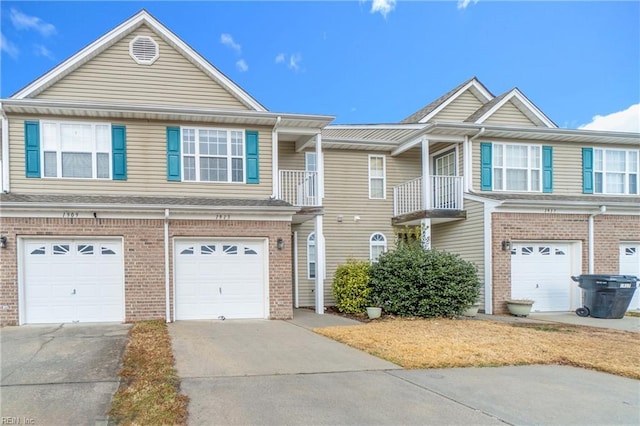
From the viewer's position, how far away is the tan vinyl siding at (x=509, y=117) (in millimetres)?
15930

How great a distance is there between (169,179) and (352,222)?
6.32m

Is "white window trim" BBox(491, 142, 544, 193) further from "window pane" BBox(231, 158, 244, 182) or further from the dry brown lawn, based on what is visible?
"window pane" BBox(231, 158, 244, 182)

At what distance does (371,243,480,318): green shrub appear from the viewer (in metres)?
12.0

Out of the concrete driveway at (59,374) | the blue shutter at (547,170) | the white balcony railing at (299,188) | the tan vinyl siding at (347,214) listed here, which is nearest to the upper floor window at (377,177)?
the tan vinyl siding at (347,214)

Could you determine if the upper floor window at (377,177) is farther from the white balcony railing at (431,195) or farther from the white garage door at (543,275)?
the white garage door at (543,275)

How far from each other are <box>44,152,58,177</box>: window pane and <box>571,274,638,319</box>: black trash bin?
1470 centimetres

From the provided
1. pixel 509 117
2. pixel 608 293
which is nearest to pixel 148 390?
pixel 608 293

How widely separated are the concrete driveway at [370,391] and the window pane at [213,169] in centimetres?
556

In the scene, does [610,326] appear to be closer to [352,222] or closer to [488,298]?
[488,298]

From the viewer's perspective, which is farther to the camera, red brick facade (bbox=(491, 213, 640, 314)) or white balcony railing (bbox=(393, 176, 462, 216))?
white balcony railing (bbox=(393, 176, 462, 216))

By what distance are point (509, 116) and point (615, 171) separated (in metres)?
4.20

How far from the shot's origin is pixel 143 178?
1218cm

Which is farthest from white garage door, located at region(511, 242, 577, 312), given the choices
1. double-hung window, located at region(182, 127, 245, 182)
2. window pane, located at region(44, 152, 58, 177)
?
window pane, located at region(44, 152, 58, 177)

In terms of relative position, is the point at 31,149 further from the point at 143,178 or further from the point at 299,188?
the point at 299,188
